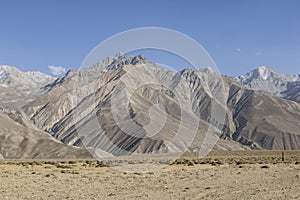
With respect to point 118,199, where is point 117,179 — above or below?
below

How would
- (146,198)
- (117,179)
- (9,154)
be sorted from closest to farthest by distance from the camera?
(146,198) < (117,179) < (9,154)

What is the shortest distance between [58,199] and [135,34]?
10.4 meters

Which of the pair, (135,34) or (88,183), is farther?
(88,183)

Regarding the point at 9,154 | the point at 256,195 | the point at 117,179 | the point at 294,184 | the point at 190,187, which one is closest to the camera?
the point at 256,195

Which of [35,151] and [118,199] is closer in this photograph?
[118,199]

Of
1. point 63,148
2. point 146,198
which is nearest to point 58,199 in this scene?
point 146,198

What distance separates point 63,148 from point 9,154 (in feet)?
72.6

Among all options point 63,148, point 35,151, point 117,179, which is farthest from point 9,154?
point 117,179

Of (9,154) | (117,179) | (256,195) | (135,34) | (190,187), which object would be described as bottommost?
(9,154)

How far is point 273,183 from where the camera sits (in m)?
28.2

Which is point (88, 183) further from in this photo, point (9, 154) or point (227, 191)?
point (9, 154)

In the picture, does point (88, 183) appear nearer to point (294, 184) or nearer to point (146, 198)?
point (146, 198)

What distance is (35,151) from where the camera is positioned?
187625 mm

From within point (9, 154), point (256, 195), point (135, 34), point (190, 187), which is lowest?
point (9, 154)
